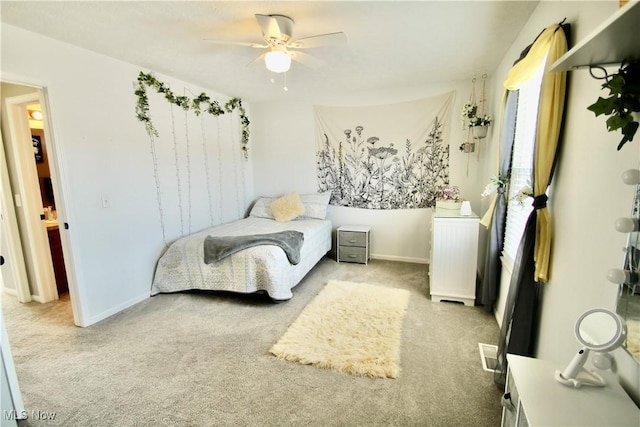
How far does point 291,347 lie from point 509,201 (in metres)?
2.22

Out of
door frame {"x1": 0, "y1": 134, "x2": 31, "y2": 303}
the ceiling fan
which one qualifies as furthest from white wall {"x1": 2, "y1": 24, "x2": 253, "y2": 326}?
the ceiling fan

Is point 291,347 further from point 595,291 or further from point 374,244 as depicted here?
point 374,244

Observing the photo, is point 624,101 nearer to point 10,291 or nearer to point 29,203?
point 29,203

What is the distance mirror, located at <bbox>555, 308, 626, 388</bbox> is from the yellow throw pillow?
3589 mm

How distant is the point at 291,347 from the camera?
225cm

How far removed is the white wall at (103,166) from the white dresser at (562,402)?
328 cm

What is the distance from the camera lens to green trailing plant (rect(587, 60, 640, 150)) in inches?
34.6

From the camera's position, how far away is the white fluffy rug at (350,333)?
6.80ft

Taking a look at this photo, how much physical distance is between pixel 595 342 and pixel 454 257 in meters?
2.06

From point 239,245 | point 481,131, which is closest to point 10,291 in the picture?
point 239,245

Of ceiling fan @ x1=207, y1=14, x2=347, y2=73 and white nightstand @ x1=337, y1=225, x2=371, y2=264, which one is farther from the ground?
ceiling fan @ x1=207, y1=14, x2=347, y2=73

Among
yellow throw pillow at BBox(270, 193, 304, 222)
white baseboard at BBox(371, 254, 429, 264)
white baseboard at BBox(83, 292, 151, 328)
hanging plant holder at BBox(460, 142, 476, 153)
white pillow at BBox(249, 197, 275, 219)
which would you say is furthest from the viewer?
white pillow at BBox(249, 197, 275, 219)

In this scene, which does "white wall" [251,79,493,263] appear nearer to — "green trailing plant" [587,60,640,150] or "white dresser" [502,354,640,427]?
"green trailing plant" [587,60,640,150]

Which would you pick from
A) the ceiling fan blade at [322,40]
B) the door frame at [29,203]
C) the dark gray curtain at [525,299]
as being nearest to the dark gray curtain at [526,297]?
the dark gray curtain at [525,299]
